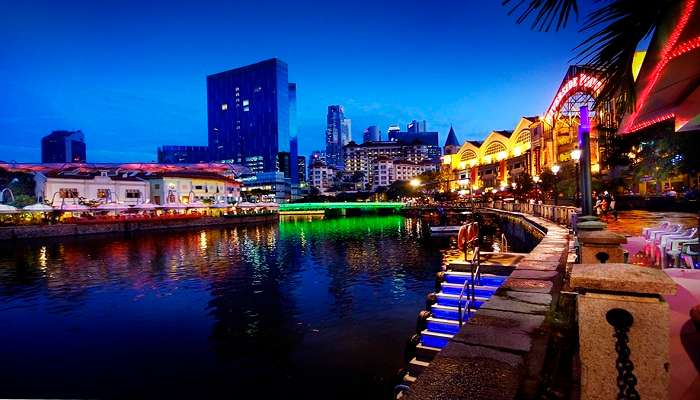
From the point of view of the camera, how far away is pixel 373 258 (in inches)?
1252

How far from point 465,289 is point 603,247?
466 centimetres

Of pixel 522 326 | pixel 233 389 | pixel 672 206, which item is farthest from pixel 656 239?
pixel 672 206

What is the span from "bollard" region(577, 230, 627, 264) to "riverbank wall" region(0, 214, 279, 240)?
6032 cm

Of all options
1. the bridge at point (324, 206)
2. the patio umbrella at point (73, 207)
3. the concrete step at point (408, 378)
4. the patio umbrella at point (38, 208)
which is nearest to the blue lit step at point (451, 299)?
the concrete step at point (408, 378)

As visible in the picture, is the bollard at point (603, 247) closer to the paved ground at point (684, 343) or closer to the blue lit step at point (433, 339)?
the paved ground at point (684, 343)

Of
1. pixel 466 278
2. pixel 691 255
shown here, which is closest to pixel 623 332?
pixel 691 255

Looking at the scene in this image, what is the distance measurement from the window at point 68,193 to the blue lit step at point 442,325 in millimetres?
68519

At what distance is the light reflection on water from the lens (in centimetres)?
1105

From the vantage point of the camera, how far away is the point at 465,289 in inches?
442

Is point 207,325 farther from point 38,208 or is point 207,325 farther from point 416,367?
point 38,208

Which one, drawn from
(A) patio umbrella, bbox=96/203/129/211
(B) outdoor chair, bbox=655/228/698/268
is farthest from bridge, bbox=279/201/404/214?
(B) outdoor chair, bbox=655/228/698/268

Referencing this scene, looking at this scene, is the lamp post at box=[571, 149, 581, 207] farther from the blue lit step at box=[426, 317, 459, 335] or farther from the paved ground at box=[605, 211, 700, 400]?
the blue lit step at box=[426, 317, 459, 335]

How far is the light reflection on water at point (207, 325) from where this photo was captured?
435 inches

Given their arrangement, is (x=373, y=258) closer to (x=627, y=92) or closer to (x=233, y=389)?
(x=233, y=389)
